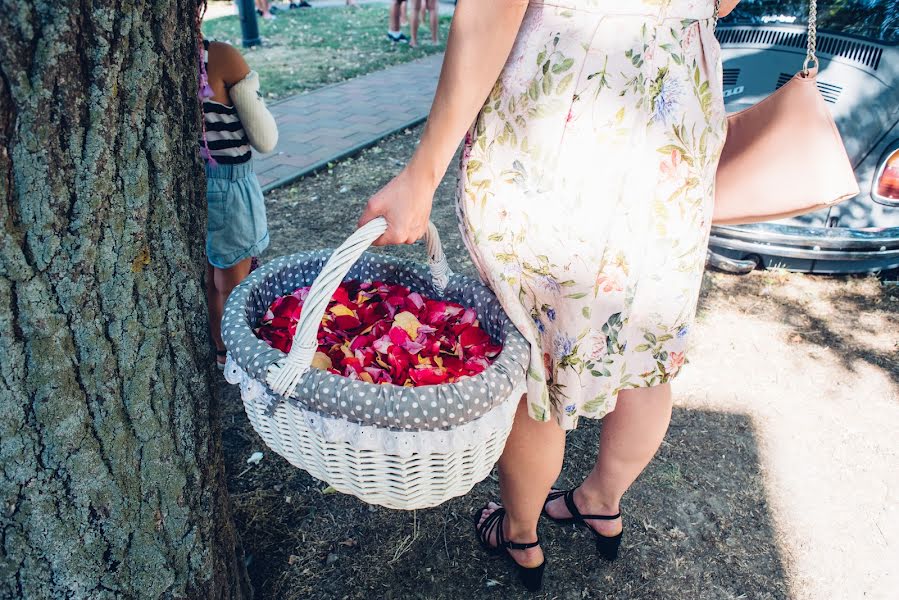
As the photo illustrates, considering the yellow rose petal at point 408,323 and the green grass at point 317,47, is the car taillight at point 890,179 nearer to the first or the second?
the yellow rose petal at point 408,323

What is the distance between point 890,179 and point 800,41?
0.76 m

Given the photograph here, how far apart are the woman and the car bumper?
1.85m

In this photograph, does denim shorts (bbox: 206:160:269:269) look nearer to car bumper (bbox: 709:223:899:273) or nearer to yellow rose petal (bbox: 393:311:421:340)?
yellow rose petal (bbox: 393:311:421:340)

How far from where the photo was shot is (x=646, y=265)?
1.28 metres

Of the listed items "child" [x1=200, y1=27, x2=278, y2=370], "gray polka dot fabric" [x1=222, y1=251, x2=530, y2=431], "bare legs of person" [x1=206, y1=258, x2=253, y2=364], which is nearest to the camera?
"gray polka dot fabric" [x1=222, y1=251, x2=530, y2=431]

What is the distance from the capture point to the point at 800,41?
9.65 feet

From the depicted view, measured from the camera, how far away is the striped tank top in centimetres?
212

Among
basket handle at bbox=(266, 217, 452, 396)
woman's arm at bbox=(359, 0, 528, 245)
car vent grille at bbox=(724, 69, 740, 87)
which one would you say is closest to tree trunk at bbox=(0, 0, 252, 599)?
basket handle at bbox=(266, 217, 452, 396)

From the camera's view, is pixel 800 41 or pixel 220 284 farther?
pixel 800 41

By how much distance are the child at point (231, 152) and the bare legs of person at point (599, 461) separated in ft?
3.49

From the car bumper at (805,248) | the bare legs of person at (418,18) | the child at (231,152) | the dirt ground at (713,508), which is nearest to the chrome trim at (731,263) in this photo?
the car bumper at (805,248)

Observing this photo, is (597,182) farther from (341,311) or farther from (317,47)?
(317,47)

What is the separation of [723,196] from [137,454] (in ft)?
4.45

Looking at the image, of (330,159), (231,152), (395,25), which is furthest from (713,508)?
(395,25)
